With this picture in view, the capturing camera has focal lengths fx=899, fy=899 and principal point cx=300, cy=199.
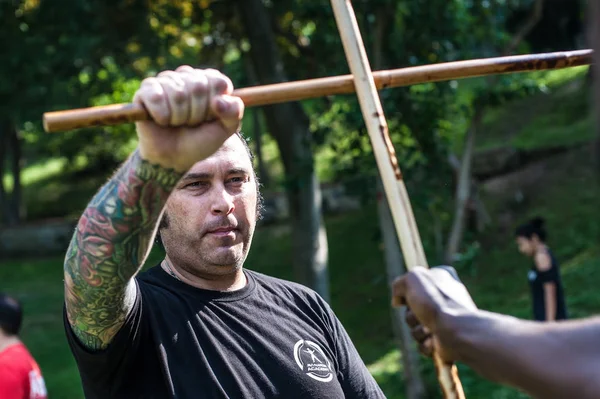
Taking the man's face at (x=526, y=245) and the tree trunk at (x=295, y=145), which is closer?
the man's face at (x=526, y=245)

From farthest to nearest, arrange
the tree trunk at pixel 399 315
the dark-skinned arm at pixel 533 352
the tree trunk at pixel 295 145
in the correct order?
the tree trunk at pixel 295 145 → the tree trunk at pixel 399 315 → the dark-skinned arm at pixel 533 352

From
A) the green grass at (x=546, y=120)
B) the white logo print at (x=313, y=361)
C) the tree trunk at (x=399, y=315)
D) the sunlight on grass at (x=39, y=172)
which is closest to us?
the white logo print at (x=313, y=361)

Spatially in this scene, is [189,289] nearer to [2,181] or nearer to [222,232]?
[222,232]

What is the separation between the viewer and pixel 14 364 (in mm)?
5090

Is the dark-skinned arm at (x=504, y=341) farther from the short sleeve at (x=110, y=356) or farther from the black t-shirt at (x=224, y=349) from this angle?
the short sleeve at (x=110, y=356)

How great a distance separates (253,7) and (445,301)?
6.53 meters

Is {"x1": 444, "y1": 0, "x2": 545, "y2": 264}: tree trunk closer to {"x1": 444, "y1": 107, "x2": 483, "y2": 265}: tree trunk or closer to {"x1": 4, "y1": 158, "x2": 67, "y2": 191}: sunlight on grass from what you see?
{"x1": 444, "y1": 107, "x2": 483, "y2": 265}: tree trunk

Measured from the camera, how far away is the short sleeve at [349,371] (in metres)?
2.81

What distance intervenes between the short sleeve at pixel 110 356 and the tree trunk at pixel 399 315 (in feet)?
16.0

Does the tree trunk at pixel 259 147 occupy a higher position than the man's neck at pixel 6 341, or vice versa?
the tree trunk at pixel 259 147

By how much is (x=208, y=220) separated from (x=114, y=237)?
584mm

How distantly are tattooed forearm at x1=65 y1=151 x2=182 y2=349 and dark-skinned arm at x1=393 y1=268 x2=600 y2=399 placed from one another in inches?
25.2

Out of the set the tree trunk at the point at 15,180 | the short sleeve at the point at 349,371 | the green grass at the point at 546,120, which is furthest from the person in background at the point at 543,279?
the tree trunk at the point at 15,180

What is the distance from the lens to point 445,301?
1893 millimetres
